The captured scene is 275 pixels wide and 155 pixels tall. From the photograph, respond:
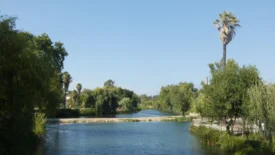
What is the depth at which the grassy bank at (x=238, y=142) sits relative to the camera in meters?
22.5

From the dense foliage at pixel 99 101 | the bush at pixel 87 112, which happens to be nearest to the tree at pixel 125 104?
the dense foliage at pixel 99 101

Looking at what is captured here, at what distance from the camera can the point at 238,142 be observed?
26547 mm

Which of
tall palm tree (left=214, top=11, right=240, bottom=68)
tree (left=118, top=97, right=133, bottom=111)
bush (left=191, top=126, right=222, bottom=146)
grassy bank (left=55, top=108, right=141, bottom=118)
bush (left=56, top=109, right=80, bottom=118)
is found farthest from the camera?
tree (left=118, top=97, right=133, bottom=111)

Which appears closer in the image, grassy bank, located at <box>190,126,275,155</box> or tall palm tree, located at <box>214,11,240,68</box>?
grassy bank, located at <box>190,126,275,155</box>

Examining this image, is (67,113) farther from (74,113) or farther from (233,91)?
(233,91)

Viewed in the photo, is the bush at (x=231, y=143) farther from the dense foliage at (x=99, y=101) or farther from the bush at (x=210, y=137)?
the dense foliage at (x=99, y=101)

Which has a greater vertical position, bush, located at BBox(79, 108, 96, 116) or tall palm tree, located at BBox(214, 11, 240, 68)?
tall palm tree, located at BBox(214, 11, 240, 68)

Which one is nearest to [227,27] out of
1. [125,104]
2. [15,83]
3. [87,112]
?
[15,83]

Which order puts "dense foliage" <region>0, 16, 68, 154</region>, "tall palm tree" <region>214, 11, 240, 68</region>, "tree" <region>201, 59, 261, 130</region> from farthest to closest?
"tall palm tree" <region>214, 11, 240, 68</region> < "tree" <region>201, 59, 261, 130</region> < "dense foliage" <region>0, 16, 68, 154</region>

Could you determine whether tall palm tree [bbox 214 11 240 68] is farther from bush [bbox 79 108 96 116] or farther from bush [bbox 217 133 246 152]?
bush [bbox 79 108 96 116]

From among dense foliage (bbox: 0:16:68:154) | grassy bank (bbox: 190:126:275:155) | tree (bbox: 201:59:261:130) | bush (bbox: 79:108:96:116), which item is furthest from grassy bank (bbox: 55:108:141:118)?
dense foliage (bbox: 0:16:68:154)

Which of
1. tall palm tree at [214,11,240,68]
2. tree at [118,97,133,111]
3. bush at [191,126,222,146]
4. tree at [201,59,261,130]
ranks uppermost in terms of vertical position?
tall palm tree at [214,11,240,68]

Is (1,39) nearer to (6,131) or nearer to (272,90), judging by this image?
(6,131)

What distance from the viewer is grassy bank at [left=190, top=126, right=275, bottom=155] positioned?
22.5m
